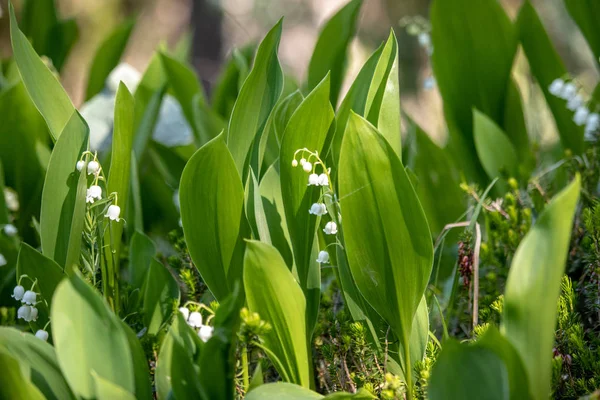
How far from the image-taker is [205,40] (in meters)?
6.14

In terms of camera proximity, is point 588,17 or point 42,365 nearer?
point 42,365

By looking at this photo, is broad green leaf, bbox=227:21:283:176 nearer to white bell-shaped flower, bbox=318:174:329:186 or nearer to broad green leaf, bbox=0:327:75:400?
white bell-shaped flower, bbox=318:174:329:186

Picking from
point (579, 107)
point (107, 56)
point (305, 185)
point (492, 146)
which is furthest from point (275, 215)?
point (107, 56)

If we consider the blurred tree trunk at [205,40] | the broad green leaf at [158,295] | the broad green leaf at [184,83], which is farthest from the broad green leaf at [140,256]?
the blurred tree trunk at [205,40]

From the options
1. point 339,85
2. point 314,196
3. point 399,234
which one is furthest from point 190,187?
point 339,85

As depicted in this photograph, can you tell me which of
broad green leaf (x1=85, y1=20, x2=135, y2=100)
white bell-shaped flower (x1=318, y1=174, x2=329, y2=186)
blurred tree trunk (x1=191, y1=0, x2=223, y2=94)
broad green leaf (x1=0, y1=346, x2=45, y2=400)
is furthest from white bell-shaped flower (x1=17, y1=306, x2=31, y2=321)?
blurred tree trunk (x1=191, y1=0, x2=223, y2=94)

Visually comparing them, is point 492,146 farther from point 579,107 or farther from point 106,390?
point 106,390

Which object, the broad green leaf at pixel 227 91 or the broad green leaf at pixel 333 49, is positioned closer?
the broad green leaf at pixel 333 49

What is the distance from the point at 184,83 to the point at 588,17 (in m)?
1.08

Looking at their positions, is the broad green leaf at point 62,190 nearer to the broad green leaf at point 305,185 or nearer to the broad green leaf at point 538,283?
the broad green leaf at point 305,185

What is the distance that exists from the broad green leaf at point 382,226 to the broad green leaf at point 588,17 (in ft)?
3.17

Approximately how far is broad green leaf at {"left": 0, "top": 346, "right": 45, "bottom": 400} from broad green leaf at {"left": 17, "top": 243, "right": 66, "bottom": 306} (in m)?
0.24

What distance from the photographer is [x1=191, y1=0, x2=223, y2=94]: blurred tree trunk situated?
6062 millimetres

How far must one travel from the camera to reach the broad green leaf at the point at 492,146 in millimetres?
1498
